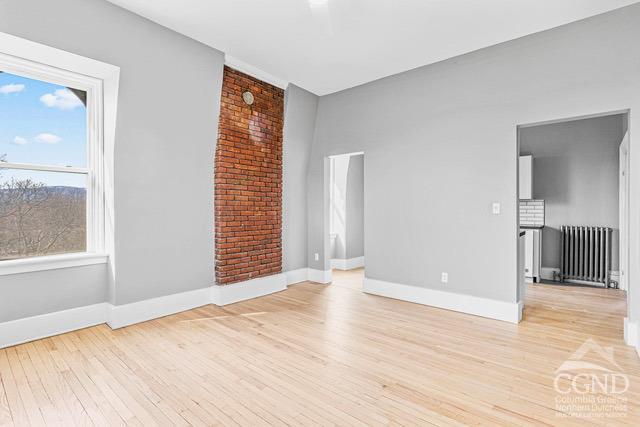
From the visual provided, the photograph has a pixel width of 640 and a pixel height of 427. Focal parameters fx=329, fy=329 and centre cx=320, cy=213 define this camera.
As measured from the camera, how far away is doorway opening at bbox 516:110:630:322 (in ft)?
16.6

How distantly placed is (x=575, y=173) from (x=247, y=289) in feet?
18.2

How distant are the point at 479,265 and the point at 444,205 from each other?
2.69ft

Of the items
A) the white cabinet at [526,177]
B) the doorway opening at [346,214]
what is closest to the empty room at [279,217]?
the white cabinet at [526,177]

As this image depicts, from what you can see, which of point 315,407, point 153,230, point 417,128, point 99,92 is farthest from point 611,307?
point 99,92

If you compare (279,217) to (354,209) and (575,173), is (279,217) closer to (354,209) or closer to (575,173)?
(354,209)

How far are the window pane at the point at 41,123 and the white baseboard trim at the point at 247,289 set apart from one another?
2095 millimetres

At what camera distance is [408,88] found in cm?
439

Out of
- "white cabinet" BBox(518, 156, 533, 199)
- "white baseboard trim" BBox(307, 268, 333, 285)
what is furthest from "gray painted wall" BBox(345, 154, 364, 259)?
"white cabinet" BBox(518, 156, 533, 199)

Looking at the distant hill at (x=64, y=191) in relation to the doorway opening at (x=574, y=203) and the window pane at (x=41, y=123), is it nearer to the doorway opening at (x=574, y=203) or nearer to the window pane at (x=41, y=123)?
the window pane at (x=41, y=123)

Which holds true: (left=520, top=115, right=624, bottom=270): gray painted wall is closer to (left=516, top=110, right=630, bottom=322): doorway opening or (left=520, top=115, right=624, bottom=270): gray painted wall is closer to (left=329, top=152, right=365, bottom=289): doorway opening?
(left=516, top=110, right=630, bottom=322): doorway opening

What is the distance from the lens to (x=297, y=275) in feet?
18.1

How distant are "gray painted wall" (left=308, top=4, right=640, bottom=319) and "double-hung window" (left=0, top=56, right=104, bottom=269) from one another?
10.8ft

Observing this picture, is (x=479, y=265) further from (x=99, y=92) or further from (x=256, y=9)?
(x=99, y=92)

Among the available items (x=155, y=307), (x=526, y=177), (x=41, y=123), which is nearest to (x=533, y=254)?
(x=526, y=177)
